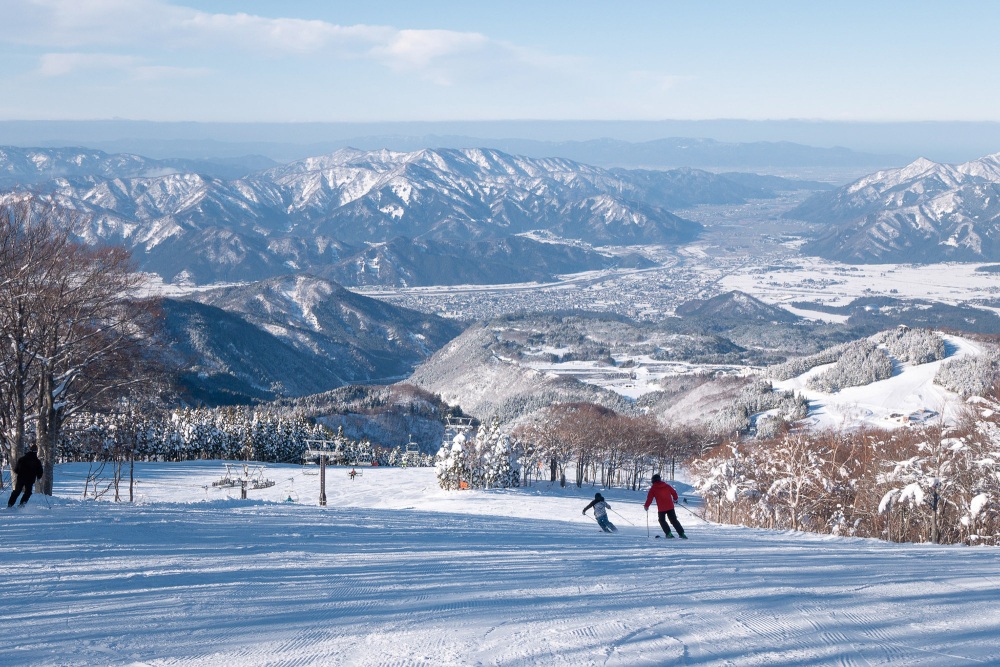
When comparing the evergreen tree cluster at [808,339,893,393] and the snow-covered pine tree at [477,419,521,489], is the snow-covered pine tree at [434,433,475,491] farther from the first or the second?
the evergreen tree cluster at [808,339,893,393]

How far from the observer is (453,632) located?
9.41m

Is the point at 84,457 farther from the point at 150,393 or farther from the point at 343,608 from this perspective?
the point at 343,608

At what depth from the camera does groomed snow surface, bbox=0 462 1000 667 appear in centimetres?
878

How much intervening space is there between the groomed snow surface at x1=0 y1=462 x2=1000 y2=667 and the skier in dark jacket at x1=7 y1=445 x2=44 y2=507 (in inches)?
18.2

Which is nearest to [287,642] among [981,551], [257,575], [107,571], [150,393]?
[257,575]

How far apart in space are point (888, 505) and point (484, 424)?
3349 centimetres

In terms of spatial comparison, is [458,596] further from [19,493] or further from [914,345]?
[914,345]

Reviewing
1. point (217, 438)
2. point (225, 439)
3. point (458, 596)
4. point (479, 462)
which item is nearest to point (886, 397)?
point (479, 462)

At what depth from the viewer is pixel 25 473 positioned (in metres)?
18.1

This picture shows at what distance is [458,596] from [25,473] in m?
11.9

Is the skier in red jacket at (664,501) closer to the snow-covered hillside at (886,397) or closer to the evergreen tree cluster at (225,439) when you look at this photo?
the evergreen tree cluster at (225,439)

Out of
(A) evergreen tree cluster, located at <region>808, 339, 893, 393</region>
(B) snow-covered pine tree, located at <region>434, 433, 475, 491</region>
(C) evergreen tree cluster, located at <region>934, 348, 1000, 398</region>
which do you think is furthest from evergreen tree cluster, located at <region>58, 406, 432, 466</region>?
(C) evergreen tree cluster, located at <region>934, 348, 1000, 398</region>

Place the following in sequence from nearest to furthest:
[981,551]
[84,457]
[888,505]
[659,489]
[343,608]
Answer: [343,608], [981,551], [659,489], [888,505], [84,457]

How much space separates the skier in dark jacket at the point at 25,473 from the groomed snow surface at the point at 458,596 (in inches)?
18.2
